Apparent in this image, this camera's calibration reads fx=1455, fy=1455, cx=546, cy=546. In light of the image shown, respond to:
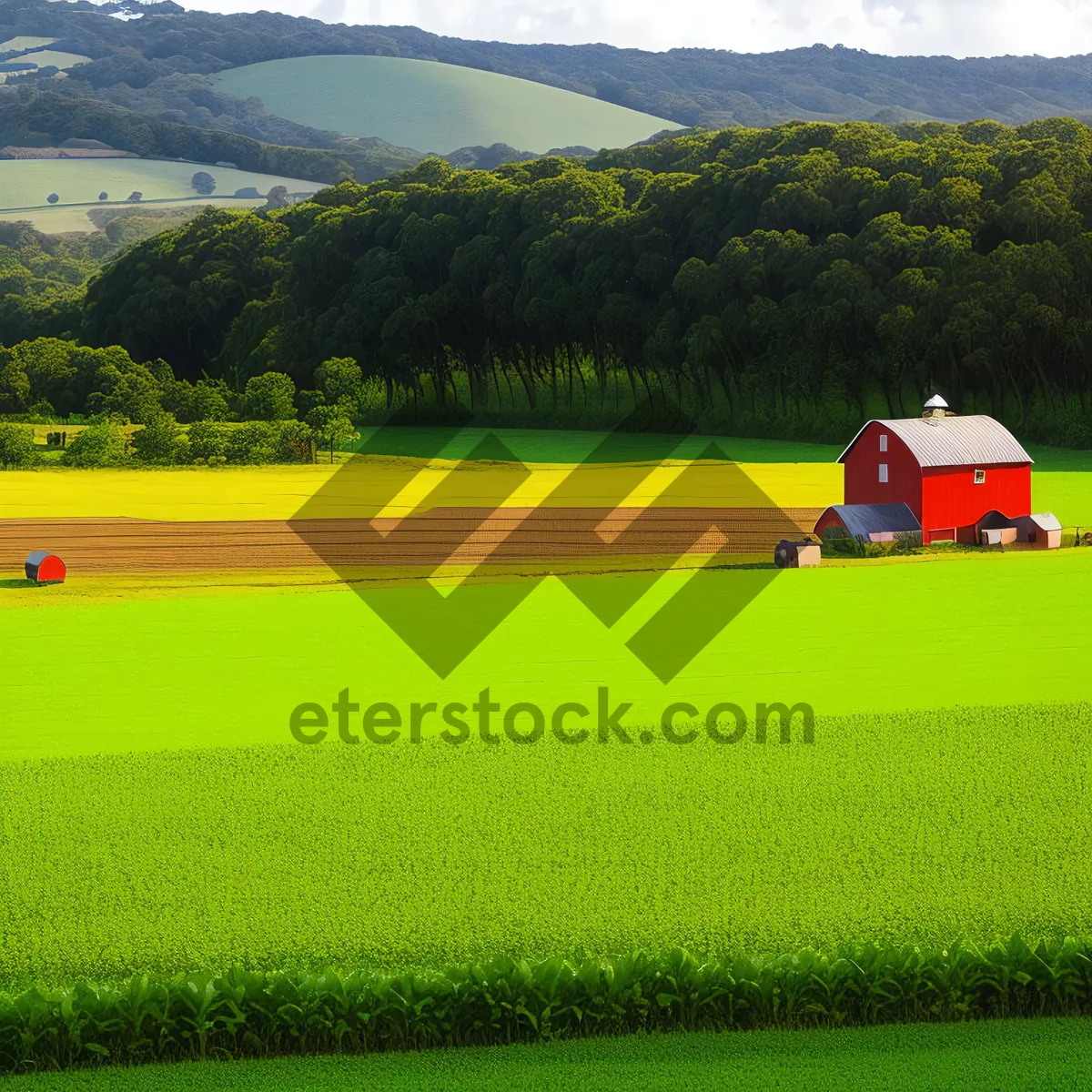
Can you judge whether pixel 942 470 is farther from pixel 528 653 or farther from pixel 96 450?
pixel 96 450

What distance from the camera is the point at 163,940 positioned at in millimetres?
12117

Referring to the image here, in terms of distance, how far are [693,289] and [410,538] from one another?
34876 millimetres

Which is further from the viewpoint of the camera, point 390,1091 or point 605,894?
point 605,894

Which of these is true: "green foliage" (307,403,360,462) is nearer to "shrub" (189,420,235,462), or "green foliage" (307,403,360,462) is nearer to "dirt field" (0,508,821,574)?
"shrub" (189,420,235,462)

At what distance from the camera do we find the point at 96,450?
2547 inches

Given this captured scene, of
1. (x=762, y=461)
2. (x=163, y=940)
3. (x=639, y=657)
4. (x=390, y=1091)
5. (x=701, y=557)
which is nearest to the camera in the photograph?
(x=390, y=1091)

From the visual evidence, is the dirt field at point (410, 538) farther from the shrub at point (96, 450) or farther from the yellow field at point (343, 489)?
the shrub at point (96, 450)

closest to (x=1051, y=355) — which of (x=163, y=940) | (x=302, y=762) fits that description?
(x=302, y=762)

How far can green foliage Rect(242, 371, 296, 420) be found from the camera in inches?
3049

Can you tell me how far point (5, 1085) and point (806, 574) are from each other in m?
27.1

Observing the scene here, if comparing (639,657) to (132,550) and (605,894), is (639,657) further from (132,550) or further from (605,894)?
(132,550)

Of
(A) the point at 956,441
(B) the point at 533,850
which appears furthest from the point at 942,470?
(B) the point at 533,850
